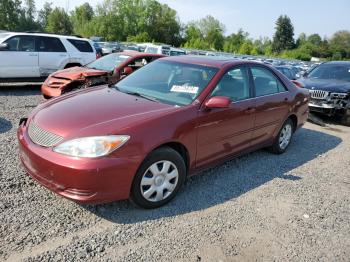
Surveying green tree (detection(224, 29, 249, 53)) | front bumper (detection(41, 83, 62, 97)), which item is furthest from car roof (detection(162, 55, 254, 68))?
green tree (detection(224, 29, 249, 53))

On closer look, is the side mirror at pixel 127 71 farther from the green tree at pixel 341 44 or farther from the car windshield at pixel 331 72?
the green tree at pixel 341 44

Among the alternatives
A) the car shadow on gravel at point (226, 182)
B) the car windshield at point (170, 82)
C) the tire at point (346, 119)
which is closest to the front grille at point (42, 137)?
the car shadow on gravel at point (226, 182)

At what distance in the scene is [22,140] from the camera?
3.70 meters

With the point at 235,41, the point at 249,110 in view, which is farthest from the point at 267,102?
the point at 235,41

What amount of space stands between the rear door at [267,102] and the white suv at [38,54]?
24.0 feet

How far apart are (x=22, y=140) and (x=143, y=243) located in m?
1.68

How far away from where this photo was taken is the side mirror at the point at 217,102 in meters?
4.00

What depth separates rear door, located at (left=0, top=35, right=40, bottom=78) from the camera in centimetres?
973

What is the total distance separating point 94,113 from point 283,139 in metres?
3.59

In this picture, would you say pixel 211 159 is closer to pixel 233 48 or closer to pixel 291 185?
pixel 291 185

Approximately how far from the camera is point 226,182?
4.67m

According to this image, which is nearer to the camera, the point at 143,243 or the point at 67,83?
the point at 143,243

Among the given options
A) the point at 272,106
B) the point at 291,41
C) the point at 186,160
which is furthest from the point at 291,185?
the point at 291,41

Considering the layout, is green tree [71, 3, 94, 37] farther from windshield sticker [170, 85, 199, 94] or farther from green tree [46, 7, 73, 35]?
windshield sticker [170, 85, 199, 94]
